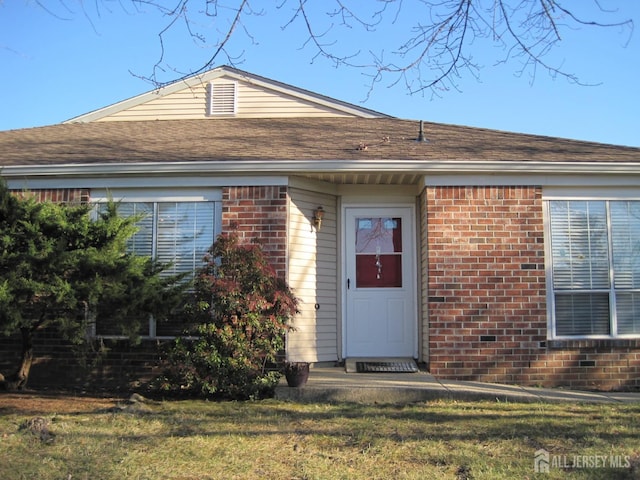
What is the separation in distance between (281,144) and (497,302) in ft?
12.5

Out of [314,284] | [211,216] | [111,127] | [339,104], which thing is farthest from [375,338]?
[111,127]

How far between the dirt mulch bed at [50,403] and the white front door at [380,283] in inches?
134

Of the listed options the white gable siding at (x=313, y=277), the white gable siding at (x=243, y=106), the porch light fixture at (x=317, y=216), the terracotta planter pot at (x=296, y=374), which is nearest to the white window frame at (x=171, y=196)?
the white gable siding at (x=313, y=277)

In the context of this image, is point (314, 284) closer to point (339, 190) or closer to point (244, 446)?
point (339, 190)

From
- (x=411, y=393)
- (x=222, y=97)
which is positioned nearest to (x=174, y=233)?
(x=411, y=393)

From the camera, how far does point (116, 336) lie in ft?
25.0

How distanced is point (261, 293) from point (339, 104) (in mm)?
5622

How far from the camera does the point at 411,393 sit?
6281 mm

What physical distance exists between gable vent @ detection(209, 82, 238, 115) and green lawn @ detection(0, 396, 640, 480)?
6.48m

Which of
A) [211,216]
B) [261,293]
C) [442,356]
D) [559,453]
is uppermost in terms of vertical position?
[211,216]

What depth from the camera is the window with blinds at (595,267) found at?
758 centimetres

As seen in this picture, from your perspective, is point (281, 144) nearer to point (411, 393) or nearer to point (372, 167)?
point (372, 167)

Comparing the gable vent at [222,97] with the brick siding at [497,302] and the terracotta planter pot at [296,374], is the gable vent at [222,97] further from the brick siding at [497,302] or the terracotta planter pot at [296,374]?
the terracotta planter pot at [296,374]

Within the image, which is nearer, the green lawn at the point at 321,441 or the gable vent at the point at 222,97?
the green lawn at the point at 321,441
